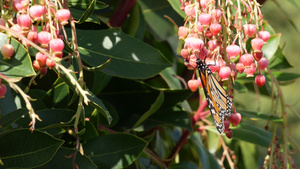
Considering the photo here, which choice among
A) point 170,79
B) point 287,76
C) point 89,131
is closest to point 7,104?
point 89,131

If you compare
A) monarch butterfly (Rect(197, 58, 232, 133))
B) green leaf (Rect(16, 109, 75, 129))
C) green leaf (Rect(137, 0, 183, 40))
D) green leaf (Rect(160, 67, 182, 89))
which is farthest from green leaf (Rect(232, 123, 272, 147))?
green leaf (Rect(16, 109, 75, 129))

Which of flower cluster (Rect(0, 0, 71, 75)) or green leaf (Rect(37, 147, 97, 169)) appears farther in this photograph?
green leaf (Rect(37, 147, 97, 169))

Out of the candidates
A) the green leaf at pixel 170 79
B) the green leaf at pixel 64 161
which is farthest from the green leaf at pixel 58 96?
the green leaf at pixel 170 79

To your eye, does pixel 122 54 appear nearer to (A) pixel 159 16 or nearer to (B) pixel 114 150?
(B) pixel 114 150

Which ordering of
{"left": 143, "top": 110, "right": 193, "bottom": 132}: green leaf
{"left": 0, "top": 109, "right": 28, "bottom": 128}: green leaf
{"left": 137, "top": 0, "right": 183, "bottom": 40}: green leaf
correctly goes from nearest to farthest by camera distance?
{"left": 0, "top": 109, "right": 28, "bottom": 128}: green leaf < {"left": 143, "top": 110, "right": 193, "bottom": 132}: green leaf < {"left": 137, "top": 0, "right": 183, "bottom": 40}: green leaf

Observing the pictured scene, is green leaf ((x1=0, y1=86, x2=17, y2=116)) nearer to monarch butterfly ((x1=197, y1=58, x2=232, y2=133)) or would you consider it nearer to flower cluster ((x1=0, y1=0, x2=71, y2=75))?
flower cluster ((x1=0, y1=0, x2=71, y2=75))

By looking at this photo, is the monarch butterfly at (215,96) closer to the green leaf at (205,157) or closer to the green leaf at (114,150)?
the green leaf at (114,150)
